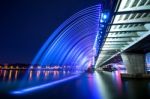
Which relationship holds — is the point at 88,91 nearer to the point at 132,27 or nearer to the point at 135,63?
→ the point at 132,27

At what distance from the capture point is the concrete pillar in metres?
38.5

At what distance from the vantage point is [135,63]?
39.4 m

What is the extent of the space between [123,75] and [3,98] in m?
30.6

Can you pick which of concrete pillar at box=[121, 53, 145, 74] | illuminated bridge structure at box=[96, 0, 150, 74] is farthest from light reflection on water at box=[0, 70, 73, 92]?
concrete pillar at box=[121, 53, 145, 74]

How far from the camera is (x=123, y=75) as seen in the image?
40.1 m

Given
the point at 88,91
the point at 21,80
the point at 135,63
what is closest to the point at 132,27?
the point at 88,91

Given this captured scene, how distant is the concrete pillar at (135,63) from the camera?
126 feet

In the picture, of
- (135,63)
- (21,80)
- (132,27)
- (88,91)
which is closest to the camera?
(88,91)

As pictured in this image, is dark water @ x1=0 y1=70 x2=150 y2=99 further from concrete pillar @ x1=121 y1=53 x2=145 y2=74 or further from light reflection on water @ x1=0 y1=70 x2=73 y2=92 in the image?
concrete pillar @ x1=121 y1=53 x2=145 y2=74

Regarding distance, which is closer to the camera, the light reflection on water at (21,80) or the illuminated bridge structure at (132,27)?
the illuminated bridge structure at (132,27)

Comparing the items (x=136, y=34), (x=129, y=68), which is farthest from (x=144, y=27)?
(x=129, y=68)

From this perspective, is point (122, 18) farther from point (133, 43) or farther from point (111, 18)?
point (133, 43)

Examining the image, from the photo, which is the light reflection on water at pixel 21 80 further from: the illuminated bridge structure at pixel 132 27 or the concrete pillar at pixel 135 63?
the concrete pillar at pixel 135 63

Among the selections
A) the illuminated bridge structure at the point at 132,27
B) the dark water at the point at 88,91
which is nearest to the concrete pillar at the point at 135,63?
the illuminated bridge structure at the point at 132,27
